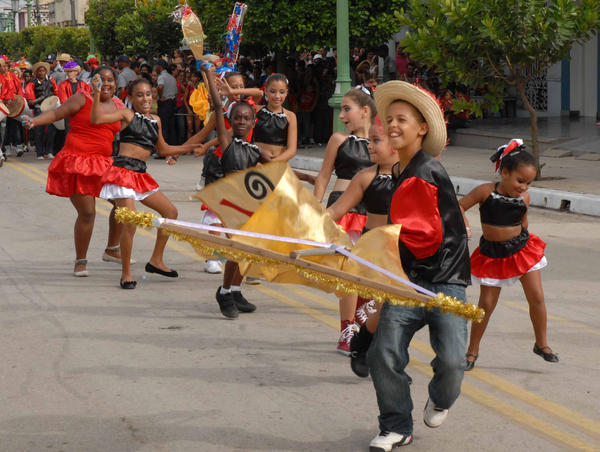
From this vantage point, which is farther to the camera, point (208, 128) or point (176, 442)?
point (208, 128)

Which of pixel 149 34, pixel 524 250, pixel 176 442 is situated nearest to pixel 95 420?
pixel 176 442

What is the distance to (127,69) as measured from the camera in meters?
23.0

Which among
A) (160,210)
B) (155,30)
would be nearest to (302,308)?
(160,210)

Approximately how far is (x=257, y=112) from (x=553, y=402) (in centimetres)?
438

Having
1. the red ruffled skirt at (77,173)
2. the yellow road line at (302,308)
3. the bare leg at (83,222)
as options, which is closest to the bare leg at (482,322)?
the yellow road line at (302,308)

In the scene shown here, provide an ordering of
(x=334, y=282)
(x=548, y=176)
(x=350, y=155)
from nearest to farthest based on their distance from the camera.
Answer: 1. (x=334, y=282)
2. (x=350, y=155)
3. (x=548, y=176)

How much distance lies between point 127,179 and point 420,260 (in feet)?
15.0

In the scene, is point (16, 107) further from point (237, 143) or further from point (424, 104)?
point (424, 104)

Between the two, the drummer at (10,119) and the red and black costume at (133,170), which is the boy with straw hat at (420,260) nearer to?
the red and black costume at (133,170)

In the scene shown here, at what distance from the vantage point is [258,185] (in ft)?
15.8

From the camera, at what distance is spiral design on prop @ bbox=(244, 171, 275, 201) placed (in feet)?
15.6

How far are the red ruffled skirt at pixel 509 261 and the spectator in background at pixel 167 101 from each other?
16521mm

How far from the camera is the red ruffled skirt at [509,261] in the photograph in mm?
6391

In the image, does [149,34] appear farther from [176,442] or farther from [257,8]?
[176,442]
